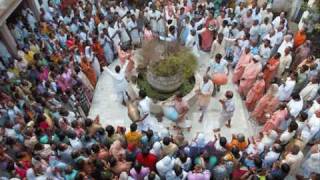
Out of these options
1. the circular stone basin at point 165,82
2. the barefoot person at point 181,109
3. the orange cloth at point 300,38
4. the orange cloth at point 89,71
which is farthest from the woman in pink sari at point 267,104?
the orange cloth at point 89,71

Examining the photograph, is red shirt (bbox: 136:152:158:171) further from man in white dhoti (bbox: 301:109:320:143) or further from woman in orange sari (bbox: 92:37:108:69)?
woman in orange sari (bbox: 92:37:108:69)

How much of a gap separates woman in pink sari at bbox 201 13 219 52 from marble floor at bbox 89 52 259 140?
78cm

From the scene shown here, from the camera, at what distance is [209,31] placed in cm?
1030

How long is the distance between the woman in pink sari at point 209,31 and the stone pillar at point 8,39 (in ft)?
16.9

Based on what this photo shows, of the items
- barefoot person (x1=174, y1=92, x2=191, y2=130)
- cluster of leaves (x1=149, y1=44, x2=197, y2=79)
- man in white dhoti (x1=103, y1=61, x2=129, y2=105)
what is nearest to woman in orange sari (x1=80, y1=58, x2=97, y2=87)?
man in white dhoti (x1=103, y1=61, x2=129, y2=105)

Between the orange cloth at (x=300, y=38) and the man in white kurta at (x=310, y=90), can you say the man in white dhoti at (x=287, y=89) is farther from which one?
the orange cloth at (x=300, y=38)

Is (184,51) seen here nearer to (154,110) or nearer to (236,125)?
(154,110)

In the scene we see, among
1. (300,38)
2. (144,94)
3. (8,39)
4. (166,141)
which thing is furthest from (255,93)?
(8,39)

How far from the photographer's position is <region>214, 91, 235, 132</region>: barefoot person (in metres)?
8.01

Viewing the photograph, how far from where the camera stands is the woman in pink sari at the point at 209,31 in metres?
10.3

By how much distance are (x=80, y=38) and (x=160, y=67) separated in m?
3.08

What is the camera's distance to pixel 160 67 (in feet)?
27.8

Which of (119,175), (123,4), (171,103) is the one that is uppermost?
(123,4)

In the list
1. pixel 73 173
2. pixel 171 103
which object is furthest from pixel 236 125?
pixel 73 173
